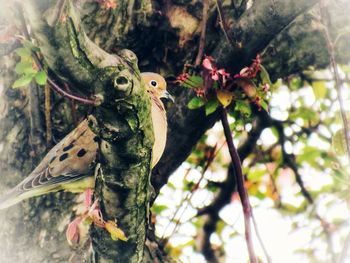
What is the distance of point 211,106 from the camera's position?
2.30 meters

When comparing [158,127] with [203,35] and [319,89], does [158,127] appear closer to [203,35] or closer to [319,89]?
[203,35]

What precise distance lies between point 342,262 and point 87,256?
881mm

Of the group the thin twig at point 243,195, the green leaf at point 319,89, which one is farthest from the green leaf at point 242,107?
the green leaf at point 319,89

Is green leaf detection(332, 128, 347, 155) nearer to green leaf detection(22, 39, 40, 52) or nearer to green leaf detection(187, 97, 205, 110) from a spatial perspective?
green leaf detection(187, 97, 205, 110)

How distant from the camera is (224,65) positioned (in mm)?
2393

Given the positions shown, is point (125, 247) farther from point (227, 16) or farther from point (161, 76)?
point (227, 16)

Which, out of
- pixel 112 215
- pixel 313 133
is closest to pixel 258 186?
pixel 313 133

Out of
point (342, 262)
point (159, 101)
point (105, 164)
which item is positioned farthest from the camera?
point (159, 101)

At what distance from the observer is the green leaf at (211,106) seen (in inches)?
90.0

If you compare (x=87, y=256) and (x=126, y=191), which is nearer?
(x=126, y=191)

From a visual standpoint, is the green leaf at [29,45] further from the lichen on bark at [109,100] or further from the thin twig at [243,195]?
the thin twig at [243,195]

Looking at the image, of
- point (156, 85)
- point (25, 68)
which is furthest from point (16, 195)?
point (156, 85)

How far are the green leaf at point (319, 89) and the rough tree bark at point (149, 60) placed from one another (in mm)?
631

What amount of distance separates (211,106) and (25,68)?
0.66 m
